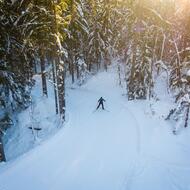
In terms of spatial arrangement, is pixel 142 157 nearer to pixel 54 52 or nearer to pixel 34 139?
pixel 34 139

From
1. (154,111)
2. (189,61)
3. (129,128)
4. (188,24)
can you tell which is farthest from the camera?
(188,24)

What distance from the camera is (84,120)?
77.2ft

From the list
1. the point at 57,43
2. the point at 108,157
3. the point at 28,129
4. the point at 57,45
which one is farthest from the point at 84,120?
the point at 108,157

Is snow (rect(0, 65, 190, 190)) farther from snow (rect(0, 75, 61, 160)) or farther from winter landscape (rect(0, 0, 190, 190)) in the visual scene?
snow (rect(0, 75, 61, 160))

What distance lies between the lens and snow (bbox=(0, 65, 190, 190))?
14289 mm

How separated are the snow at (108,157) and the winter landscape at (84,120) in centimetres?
5

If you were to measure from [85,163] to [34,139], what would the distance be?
6.55 meters

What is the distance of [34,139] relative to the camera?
21328 mm

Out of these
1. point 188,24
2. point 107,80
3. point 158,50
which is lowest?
point 107,80

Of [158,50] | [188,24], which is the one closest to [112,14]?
[158,50]

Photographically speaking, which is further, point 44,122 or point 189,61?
point 44,122

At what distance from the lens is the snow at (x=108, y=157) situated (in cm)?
1429

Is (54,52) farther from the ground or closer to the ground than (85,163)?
farther from the ground

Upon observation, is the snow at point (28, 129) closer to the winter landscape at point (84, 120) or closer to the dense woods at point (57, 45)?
the winter landscape at point (84, 120)
